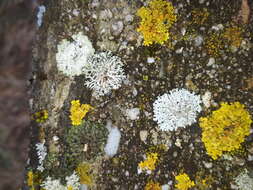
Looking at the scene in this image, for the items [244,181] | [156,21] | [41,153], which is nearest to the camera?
[244,181]

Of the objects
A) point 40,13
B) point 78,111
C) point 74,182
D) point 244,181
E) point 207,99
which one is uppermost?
point 40,13

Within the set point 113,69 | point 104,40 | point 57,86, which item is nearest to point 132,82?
point 113,69

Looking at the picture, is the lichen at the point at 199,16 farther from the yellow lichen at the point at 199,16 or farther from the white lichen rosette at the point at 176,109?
the white lichen rosette at the point at 176,109

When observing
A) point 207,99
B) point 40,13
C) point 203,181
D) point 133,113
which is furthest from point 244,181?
point 40,13

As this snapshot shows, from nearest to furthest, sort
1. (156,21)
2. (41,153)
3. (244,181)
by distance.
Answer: (244,181), (156,21), (41,153)

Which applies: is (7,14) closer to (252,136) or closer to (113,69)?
(113,69)

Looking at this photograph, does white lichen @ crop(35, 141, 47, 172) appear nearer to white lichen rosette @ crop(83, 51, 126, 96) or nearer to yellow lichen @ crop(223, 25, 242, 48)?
white lichen rosette @ crop(83, 51, 126, 96)

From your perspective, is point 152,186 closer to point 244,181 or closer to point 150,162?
point 150,162
